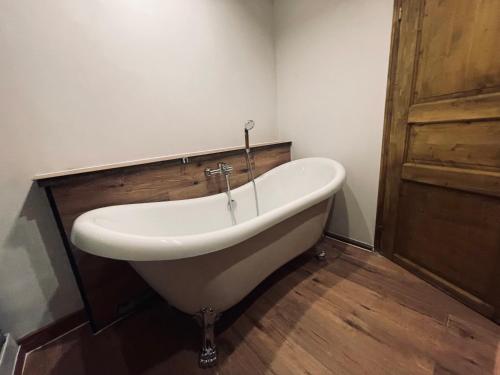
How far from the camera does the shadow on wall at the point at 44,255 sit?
3.12ft

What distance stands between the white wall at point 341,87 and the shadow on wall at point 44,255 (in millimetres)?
1772

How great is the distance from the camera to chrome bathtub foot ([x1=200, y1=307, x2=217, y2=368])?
88 centimetres

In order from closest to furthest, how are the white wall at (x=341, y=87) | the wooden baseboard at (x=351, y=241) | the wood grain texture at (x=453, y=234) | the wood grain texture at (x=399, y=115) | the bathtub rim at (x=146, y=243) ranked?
the bathtub rim at (x=146, y=243), the wood grain texture at (x=453, y=234), the wood grain texture at (x=399, y=115), the white wall at (x=341, y=87), the wooden baseboard at (x=351, y=241)

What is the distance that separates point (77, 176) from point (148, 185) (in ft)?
1.01

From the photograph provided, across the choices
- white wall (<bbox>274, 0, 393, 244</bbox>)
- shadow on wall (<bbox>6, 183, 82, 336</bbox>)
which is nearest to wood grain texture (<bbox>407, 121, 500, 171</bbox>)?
white wall (<bbox>274, 0, 393, 244</bbox>)

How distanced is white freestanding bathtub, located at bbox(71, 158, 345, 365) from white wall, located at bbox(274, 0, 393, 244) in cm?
29

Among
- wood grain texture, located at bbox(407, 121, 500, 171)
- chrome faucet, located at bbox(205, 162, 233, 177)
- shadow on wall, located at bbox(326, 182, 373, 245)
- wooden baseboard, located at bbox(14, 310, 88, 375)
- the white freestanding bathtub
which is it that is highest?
wood grain texture, located at bbox(407, 121, 500, 171)

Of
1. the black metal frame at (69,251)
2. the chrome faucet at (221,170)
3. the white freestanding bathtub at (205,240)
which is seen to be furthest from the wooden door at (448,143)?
the black metal frame at (69,251)

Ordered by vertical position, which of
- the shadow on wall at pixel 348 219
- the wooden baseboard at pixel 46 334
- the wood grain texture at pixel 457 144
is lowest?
the wooden baseboard at pixel 46 334

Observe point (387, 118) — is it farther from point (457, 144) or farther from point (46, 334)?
point (46, 334)

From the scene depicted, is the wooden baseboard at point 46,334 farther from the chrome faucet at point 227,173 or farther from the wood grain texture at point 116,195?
the chrome faucet at point 227,173

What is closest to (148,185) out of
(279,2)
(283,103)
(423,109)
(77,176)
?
(77,176)

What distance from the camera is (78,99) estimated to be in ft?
3.42

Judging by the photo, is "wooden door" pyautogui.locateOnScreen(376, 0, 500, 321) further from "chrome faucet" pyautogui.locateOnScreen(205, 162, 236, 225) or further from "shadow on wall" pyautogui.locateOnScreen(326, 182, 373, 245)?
"chrome faucet" pyautogui.locateOnScreen(205, 162, 236, 225)
